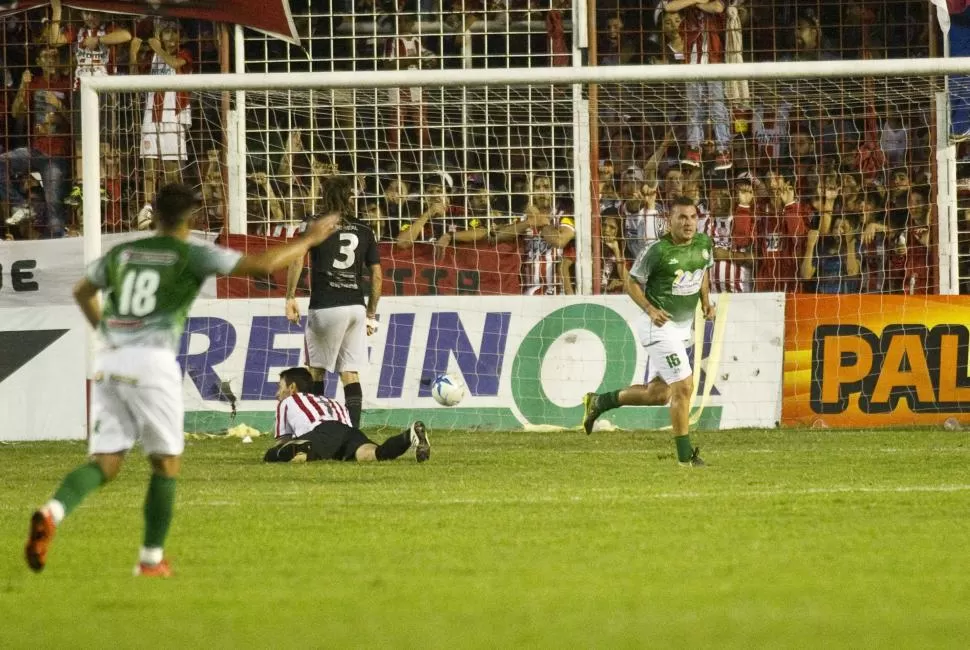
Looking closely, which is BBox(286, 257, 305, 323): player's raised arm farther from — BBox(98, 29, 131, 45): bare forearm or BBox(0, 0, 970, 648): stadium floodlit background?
BBox(98, 29, 131, 45): bare forearm

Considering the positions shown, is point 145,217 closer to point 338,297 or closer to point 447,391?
point 447,391

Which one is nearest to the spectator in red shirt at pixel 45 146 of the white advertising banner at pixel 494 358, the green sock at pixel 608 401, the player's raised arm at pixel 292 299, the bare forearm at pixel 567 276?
the white advertising banner at pixel 494 358

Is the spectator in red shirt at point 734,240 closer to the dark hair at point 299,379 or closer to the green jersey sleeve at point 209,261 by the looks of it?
the dark hair at point 299,379

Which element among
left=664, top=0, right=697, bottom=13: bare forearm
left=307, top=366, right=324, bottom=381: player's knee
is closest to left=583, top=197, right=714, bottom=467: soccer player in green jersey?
left=307, top=366, right=324, bottom=381: player's knee

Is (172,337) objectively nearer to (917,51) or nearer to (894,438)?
(894,438)

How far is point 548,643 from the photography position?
16.7 feet

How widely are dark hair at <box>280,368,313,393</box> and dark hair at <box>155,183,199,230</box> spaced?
5.92 meters

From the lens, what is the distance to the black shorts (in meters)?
12.7

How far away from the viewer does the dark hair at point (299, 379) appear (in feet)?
42.5

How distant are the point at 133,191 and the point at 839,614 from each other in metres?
13.4

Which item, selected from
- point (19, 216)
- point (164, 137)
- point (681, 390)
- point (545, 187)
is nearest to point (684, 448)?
point (681, 390)

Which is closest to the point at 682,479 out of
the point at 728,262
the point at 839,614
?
the point at 839,614

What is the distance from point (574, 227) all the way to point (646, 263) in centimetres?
472

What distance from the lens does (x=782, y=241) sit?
17.5 m
